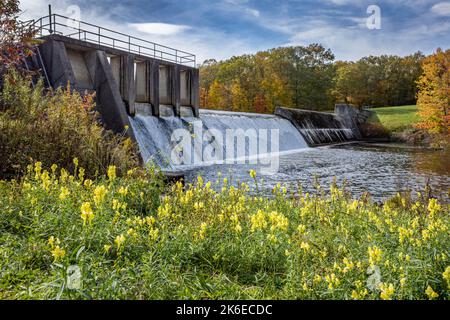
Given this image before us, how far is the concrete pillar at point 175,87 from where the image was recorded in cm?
1962

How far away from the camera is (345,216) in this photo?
550cm

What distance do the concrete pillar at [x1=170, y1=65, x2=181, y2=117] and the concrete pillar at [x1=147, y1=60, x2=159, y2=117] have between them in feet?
5.10

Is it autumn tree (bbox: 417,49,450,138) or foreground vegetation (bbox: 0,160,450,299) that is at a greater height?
autumn tree (bbox: 417,49,450,138)

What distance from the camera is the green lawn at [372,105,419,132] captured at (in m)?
41.0

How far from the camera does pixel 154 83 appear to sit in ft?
59.5

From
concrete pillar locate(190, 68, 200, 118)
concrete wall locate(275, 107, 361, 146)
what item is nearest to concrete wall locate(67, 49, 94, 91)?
concrete pillar locate(190, 68, 200, 118)

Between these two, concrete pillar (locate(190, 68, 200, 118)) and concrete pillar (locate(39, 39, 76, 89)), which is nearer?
concrete pillar (locate(39, 39, 76, 89))

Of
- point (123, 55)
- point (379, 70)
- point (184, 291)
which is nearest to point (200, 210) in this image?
point (184, 291)

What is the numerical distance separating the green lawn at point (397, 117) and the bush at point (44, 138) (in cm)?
3871

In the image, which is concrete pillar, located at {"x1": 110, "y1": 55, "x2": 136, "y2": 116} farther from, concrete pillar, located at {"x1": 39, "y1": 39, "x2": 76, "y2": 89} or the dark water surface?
the dark water surface

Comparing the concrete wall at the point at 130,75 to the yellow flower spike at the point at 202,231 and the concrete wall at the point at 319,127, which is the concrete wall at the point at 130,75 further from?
the concrete wall at the point at 319,127

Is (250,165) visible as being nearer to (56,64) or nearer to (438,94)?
(56,64)

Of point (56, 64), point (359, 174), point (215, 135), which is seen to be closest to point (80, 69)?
point (56, 64)

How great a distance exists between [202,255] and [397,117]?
4522 centimetres
